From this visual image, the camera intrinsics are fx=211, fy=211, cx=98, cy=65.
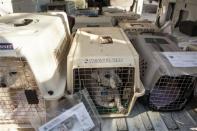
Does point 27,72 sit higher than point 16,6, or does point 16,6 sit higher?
point 16,6

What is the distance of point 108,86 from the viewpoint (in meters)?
0.98

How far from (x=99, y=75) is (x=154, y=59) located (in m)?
0.28

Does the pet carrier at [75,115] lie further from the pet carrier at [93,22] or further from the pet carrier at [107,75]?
the pet carrier at [93,22]

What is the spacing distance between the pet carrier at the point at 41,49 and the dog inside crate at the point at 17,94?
7 centimetres

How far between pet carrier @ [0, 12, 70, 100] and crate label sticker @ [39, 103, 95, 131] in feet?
0.28

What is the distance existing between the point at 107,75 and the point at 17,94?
0.42 m

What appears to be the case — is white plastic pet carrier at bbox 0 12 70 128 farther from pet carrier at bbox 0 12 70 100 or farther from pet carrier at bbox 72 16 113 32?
pet carrier at bbox 72 16 113 32

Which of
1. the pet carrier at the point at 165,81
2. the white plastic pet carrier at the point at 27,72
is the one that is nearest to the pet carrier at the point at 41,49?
the white plastic pet carrier at the point at 27,72

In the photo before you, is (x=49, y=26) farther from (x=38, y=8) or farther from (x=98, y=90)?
(x=38, y=8)

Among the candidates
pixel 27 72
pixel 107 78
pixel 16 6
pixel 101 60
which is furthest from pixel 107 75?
pixel 16 6

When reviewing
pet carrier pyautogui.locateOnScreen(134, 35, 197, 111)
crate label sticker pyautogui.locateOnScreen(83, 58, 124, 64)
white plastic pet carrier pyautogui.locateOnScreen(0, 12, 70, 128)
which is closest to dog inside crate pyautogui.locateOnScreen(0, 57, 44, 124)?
white plastic pet carrier pyautogui.locateOnScreen(0, 12, 70, 128)

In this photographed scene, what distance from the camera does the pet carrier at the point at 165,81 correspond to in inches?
37.4

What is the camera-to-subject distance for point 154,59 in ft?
3.37

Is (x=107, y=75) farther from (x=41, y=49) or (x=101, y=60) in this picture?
(x=41, y=49)
